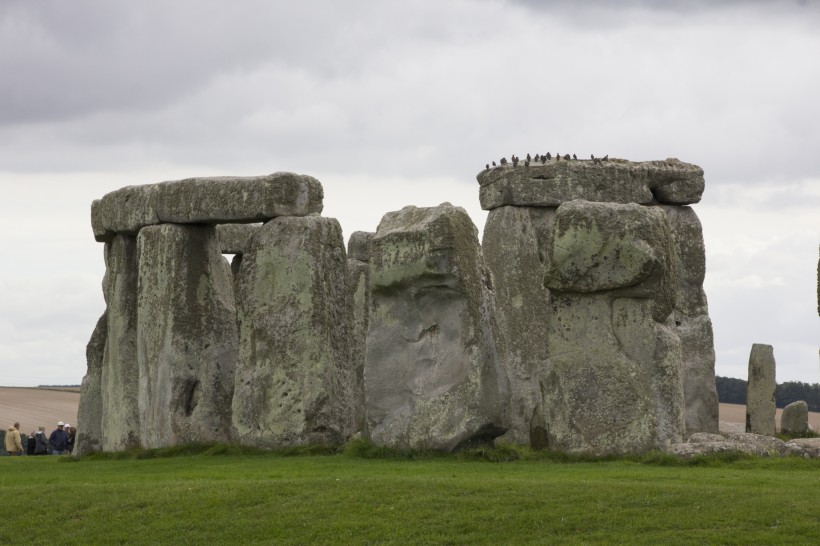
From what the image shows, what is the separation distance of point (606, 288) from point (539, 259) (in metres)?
9.30

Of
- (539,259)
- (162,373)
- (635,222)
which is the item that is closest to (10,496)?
(162,373)

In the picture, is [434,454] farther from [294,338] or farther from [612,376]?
[294,338]

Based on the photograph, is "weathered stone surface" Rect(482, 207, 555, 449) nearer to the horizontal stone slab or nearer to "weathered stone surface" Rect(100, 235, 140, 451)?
the horizontal stone slab

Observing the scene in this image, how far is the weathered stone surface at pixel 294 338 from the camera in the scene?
92.8 feet

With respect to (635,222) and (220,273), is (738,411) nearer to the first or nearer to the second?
(220,273)

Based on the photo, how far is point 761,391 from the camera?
3647 centimetres

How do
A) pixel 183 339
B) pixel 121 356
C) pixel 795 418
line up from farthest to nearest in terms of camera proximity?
pixel 795 418, pixel 121 356, pixel 183 339

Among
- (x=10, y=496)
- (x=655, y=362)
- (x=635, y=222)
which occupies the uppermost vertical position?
(x=635, y=222)

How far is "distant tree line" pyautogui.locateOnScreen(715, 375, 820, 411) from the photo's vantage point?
204 feet

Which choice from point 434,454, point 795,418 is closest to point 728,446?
point 434,454

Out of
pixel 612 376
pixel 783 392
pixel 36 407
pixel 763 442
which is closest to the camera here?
pixel 612 376

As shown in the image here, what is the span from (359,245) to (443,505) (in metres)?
17.6

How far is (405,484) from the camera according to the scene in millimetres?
21828

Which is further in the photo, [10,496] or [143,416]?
[143,416]
